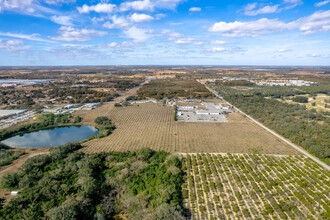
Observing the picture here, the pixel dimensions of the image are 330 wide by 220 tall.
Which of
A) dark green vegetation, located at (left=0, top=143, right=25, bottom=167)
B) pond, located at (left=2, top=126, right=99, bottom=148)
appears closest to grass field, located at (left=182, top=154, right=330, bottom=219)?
pond, located at (left=2, top=126, right=99, bottom=148)

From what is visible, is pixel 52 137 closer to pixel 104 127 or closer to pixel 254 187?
pixel 104 127

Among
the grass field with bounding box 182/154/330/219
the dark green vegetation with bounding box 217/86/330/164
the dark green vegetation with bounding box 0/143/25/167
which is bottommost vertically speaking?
the grass field with bounding box 182/154/330/219

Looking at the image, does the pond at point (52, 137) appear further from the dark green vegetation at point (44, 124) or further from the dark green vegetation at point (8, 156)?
the dark green vegetation at point (8, 156)

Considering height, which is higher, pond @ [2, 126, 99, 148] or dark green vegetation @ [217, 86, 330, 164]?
dark green vegetation @ [217, 86, 330, 164]

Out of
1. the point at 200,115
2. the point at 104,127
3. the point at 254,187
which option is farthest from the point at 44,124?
the point at 254,187

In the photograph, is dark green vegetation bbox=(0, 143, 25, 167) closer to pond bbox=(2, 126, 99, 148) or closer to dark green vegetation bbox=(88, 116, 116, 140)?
pond bbox=(2, 126, 99, 148)

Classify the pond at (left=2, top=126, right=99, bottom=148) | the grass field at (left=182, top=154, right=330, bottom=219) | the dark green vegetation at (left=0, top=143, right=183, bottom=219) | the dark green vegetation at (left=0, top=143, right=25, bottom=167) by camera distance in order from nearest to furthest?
the dark green vegetation at (left=0, top=143, right=183, bottom=219)
the grass field at (left=182, top=154, right=330, bottom=219)
the dark green vegetation at (left=0, top=143, right=25, bottom=167)
the pond at (left=2, top=126, right=99, bottom=148)
